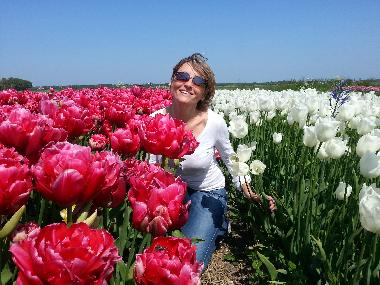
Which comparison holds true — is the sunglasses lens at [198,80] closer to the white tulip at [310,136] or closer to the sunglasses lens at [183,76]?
the sunglasses lens at [183,76]

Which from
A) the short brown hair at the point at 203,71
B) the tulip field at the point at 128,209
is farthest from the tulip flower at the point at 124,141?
the short brown hair at the point at 203,71

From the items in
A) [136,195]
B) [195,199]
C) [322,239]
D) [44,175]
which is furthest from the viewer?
[195,199]

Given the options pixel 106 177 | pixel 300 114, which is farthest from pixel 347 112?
pixel 106 177

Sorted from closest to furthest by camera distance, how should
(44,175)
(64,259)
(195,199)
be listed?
(64,259) < (44,175) < (195,199)

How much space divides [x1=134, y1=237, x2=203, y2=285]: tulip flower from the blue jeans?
2.34 m

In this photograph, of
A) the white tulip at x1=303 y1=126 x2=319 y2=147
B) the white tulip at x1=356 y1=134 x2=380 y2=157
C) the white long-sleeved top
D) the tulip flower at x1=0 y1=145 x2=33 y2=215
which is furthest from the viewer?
the white long-sleeved top

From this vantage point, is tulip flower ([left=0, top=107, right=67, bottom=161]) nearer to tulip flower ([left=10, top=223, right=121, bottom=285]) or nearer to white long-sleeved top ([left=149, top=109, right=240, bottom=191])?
tulip flower ([left=10, top=223, right=121, bottom=285])

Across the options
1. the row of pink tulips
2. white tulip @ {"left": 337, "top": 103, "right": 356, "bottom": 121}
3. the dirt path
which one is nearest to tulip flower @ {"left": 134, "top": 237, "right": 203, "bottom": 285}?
the row of pink tulips

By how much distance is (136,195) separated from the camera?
147cm

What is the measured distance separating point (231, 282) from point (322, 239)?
3.27 feet

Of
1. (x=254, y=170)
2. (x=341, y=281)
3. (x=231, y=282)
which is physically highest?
(x=254, y=170)

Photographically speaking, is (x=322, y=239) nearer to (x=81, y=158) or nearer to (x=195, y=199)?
(x=195, y=199)

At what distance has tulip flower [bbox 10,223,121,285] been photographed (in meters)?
0.91

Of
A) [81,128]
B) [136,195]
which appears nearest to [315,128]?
[81,128]
